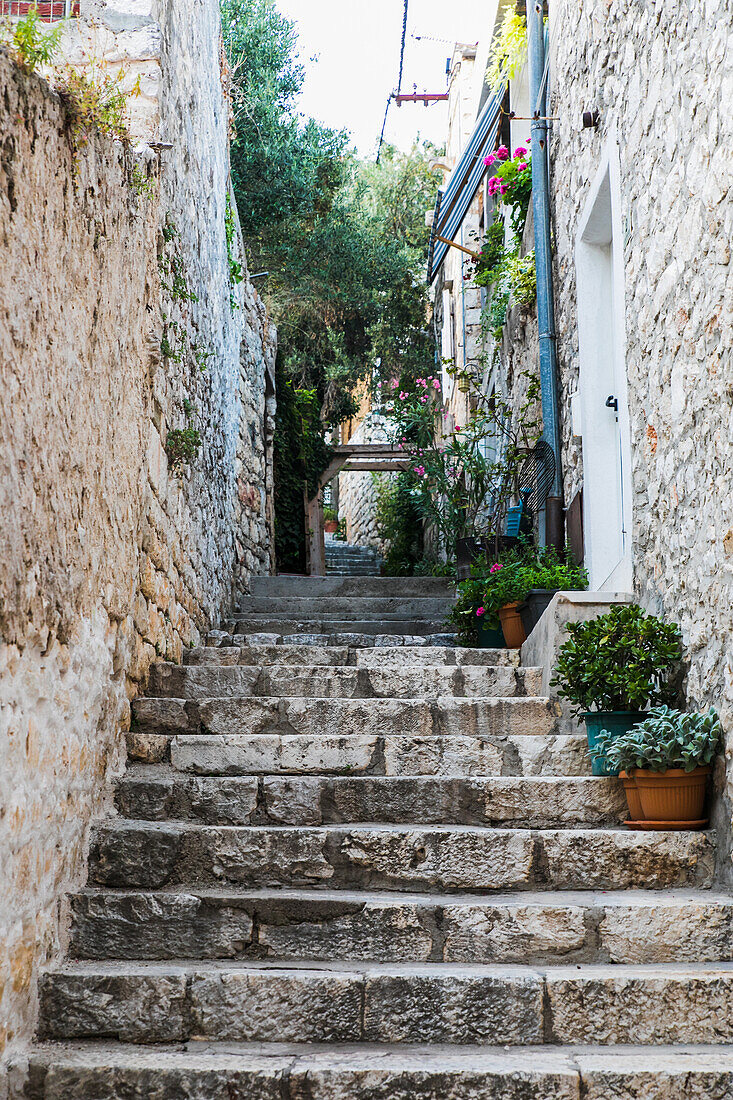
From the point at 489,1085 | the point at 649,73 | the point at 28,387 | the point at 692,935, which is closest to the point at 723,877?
the point at 692,935

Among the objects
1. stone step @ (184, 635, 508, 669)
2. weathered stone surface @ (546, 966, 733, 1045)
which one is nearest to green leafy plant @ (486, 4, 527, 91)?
stone step @ (184, 635, 508, 669)

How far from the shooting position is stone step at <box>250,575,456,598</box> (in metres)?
7.35

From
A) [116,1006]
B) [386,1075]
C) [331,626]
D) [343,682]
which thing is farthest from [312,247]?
[386,1075]

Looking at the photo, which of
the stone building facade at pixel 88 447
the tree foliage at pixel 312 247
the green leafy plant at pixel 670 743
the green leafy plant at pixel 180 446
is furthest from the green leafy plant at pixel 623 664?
the tree foliage at pixel 312 247

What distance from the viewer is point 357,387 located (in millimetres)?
14172

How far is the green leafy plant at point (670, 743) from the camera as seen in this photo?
2883 mm

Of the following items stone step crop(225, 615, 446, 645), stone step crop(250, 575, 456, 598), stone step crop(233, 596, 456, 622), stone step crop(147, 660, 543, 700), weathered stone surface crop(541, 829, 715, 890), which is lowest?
weathered stone surface crop(541, 829, 715, 890)

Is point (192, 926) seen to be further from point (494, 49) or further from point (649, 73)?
point (494, 49)

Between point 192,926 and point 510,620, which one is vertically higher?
point 510,620

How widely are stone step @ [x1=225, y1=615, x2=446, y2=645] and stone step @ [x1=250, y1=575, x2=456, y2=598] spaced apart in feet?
3.43

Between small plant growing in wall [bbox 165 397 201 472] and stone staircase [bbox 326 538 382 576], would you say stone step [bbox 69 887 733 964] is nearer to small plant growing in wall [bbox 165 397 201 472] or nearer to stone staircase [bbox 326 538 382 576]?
small plant growing in wall [bbox 165 397 201 472]

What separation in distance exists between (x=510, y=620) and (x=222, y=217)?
139 inches

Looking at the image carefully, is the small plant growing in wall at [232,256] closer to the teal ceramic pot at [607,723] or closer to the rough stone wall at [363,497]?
the teal ceramic pot at [607,723]

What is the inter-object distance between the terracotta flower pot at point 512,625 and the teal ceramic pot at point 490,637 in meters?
0.14
